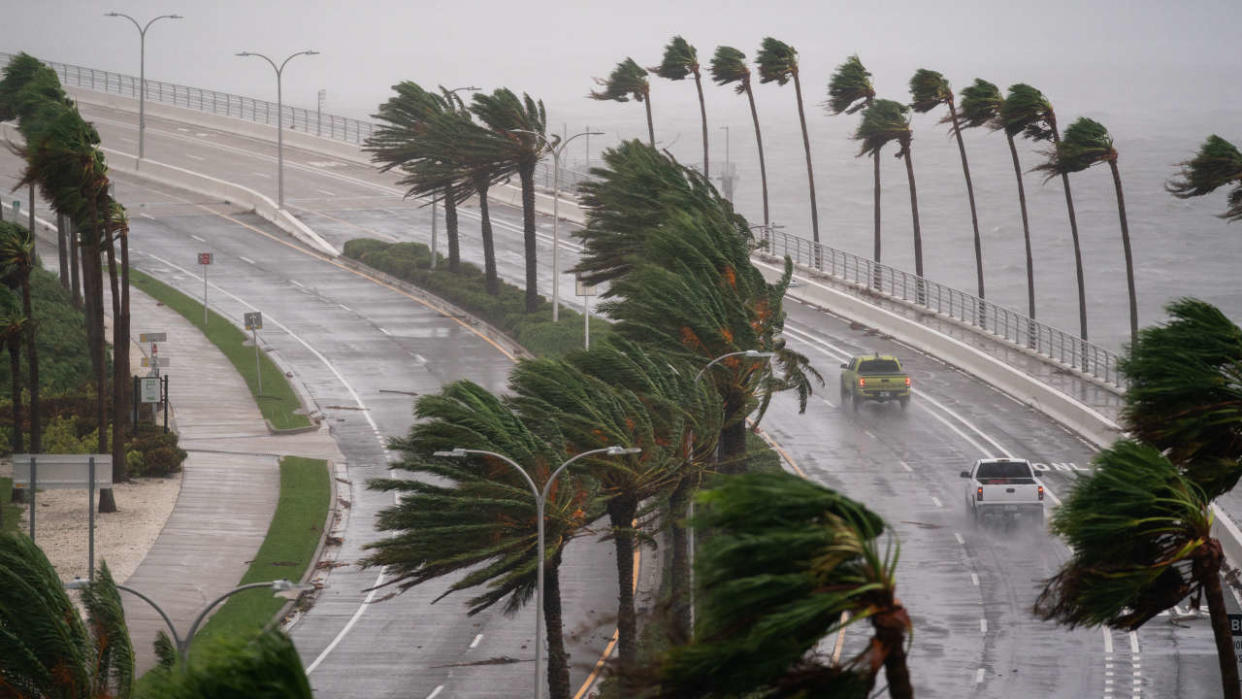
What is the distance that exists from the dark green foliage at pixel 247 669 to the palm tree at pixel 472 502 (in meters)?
17.1

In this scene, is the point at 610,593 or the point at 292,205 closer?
the point at 610,593

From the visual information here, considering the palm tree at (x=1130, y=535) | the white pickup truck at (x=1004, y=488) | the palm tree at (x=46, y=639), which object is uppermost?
the palm tree at (x=1130, y=535)

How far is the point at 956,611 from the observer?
38.4m

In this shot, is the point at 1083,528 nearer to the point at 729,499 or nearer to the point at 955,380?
the point at 729,499

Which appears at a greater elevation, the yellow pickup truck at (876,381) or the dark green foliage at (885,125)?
the dark green foliage at (885,125)

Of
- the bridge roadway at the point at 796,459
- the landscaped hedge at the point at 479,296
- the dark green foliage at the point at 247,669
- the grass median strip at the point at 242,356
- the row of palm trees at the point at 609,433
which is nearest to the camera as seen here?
the dark green foliage at the point at 247,669

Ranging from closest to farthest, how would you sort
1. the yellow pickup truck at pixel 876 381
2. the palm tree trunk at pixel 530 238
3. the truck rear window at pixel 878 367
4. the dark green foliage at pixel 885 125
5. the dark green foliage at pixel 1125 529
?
the dark green foliage at pixel 1125 529
the yellow pickup truck at pixel 876 381
the truck rear window at pixel 878 367
the palm tree trunk at pixel 530 238
the dark green foliage at pixel 885 125

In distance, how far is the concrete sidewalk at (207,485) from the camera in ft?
126

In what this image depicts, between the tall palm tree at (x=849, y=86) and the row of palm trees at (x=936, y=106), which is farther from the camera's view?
the tall palm tree at (x=849, y=86)

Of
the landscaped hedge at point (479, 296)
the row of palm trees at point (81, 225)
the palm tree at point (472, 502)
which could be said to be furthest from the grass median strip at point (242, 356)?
the palm tree at point (472, 502)

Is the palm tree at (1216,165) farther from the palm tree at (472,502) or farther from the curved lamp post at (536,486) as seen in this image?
the palm tree at (472,502)

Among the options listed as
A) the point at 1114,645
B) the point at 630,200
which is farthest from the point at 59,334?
the point at 1114,645

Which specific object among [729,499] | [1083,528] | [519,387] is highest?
[729,499]

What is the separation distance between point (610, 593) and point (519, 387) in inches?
436
